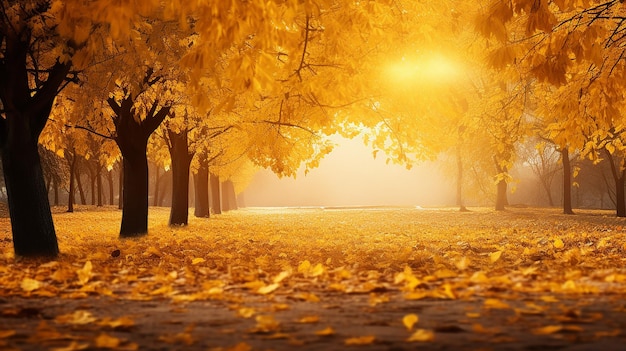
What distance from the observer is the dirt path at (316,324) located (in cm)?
371

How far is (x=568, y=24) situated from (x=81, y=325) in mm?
9290

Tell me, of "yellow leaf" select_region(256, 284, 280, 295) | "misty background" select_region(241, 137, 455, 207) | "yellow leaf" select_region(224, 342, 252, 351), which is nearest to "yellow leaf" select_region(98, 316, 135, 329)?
"yellow leaf" select_region(224, 342, 252, 351)

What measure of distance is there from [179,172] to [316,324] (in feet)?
56.1

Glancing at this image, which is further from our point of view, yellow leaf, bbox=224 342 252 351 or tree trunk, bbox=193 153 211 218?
tree trunk, bbox=193 153 211 218

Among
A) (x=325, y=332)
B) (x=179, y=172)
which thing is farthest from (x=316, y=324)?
(x=179, y=172)

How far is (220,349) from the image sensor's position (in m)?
3.58

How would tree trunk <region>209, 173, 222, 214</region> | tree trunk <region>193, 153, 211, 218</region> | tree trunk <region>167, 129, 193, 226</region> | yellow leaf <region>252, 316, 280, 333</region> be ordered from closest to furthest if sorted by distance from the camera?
yellow leaf <region>252, 316, 280, 333</region>
tree trunk <region>167, 129, 193, 226</region>
tree trunk <region>193, 153, 211, 218</region>
tree trunk <region>209, 173, 222, 214</region>

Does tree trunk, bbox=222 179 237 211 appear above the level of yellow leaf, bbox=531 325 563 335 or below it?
above

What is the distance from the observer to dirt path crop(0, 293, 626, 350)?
12.2ft

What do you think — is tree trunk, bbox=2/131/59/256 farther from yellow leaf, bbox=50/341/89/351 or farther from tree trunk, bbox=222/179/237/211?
tree trunk, bbox=222/179/237/211

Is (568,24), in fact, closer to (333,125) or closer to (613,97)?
(613,97)

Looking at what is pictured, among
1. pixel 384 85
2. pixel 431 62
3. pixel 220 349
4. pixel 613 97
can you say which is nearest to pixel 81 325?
pixel 220 349

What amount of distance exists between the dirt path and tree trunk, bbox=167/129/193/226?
15.5 metres

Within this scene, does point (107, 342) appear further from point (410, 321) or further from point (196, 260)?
point (196, 260)
